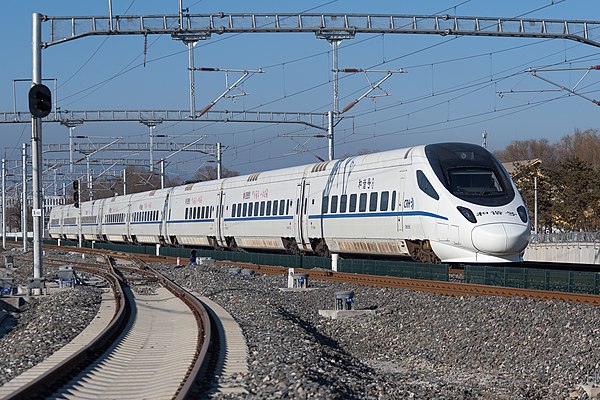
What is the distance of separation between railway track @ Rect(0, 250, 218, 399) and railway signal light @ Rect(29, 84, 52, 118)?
17.0 feet

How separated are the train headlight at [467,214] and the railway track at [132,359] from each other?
6.63m

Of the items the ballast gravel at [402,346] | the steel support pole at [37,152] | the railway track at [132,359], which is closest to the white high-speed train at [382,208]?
the ballast gravel at [402,346]

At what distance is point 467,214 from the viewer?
72.0 ft

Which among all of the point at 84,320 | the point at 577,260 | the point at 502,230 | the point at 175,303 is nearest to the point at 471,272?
the point at 502,230

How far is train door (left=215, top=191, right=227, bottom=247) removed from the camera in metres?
41.2

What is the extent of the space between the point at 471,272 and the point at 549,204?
167 feet

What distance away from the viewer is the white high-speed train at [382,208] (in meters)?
22.1

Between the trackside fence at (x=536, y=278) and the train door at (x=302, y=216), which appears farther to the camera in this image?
the train door at (x=302, y=216)

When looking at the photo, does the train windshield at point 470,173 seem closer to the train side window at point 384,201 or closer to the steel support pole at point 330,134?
the train side window at point 384,201

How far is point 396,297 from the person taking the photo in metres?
20.6

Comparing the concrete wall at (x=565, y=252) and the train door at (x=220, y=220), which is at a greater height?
the train door at (x=220, y=220)

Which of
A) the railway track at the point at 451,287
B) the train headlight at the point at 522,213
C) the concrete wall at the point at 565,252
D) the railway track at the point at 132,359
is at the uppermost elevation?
the train headlight at the point at 522,213

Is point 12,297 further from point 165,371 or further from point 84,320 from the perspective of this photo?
point 165,371

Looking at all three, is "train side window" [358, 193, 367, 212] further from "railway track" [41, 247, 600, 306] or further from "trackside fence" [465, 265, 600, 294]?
"trackside fence" [465, 265, 600, 294]
